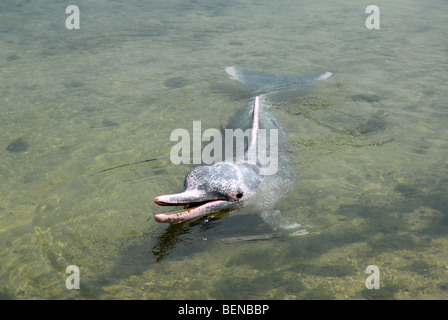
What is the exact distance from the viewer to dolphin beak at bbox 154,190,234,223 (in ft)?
14.9

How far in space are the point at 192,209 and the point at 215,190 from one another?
391 millimetres

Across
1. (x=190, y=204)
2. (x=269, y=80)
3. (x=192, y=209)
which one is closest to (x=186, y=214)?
(x=192, y=209)

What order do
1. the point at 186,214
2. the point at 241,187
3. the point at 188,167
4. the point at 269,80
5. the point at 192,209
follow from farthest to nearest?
the point at 269,80
the point at 188,167
the point at 241,187
the point at 192,209
the point at 186,214

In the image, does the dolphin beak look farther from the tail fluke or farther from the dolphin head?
the tail fluke

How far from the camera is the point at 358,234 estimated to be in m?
4.86

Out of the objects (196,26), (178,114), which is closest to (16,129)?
(178,114)

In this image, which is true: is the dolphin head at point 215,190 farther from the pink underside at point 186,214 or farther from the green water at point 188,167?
the green water at point 188,167

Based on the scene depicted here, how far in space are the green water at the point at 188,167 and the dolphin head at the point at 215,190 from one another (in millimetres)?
204

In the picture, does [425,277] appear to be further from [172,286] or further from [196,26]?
[196,26]

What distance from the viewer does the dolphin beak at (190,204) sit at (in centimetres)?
454

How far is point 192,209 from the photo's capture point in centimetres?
494

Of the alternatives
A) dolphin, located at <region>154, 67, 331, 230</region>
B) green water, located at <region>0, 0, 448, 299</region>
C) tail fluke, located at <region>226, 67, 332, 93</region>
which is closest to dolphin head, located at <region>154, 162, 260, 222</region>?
dolphin, located at <region>154, 67, 331, 230</region>

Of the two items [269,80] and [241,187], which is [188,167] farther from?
[269,80]

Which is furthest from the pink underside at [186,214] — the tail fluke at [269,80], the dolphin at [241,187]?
the tail fluke at [269,80]
